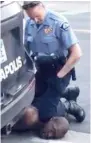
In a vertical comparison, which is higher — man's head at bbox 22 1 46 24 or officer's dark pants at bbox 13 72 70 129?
man's head at bbox 22 1 46 24

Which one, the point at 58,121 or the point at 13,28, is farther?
the point at 58,121

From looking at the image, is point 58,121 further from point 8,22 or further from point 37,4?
point 8,22

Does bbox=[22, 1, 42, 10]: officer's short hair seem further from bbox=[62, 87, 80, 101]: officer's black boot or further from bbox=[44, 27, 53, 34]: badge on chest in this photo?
bbox=[62, 87, 80, 101]: officer's black boot

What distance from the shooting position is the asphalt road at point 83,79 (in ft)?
15.6

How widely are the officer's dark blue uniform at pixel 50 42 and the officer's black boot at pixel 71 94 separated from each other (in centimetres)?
61

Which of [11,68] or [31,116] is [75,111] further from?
[11,68]

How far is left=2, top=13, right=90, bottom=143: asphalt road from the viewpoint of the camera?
15.6ft

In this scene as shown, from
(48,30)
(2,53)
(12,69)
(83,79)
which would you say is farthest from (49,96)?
(83,79)

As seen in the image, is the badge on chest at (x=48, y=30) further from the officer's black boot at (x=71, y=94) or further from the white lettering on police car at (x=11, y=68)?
the officer's black boot at (x=71, y=94)

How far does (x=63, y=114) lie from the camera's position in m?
5.00

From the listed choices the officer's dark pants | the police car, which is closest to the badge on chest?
the officer's dark pants

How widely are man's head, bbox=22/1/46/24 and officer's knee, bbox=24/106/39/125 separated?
84cm

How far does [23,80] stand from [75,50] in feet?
2.53

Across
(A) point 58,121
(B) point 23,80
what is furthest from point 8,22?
(A) point 58,121
